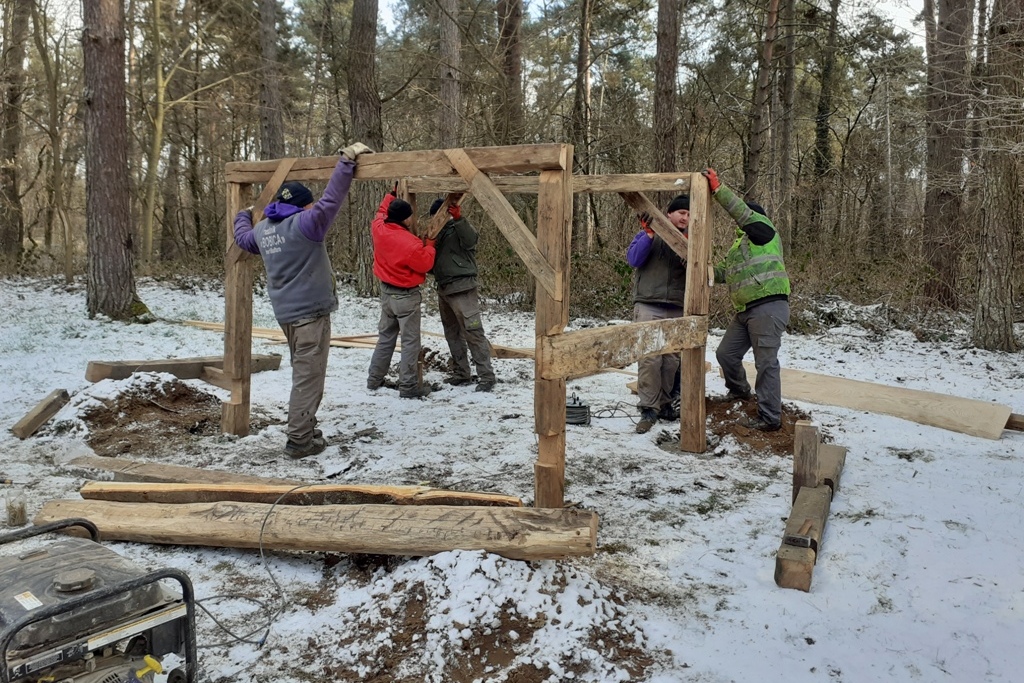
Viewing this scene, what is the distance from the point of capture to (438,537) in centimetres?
375

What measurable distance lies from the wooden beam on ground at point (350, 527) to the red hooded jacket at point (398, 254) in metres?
3.98

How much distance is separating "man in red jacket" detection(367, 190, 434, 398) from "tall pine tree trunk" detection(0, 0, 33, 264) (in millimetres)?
11109

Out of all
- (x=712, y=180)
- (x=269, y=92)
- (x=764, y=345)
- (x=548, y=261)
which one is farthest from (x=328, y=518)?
(x=269, y=92)

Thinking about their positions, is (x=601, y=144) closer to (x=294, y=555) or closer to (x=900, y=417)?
(x=900, y=417)

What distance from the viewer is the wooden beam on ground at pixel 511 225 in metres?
4.28

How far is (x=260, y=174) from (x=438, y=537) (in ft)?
12.3

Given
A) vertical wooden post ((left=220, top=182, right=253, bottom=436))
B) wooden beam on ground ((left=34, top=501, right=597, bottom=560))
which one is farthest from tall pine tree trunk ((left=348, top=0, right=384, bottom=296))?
wooden beam on ground ((left=34, top=501, right=597, bottom=560))

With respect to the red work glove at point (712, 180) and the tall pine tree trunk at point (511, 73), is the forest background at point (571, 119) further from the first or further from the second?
the red work glove at point (712, 180)

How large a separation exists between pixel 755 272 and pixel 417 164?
3141mm

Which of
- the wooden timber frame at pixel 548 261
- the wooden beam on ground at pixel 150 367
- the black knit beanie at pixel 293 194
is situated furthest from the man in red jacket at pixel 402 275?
the black knit beanie at pixel 293 194

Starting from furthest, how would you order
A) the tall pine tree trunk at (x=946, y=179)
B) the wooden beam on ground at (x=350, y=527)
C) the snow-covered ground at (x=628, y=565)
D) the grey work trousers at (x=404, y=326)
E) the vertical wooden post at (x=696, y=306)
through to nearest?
the tall pine tree trunk at (x=946, y=179) < the grey work trousers at (x=404, y=326) < the vertical wooden post at (x=696, y=306) < the wooden beam on ground at (x=350, y=527) < the snow-covered ground at (x=628, y=565)

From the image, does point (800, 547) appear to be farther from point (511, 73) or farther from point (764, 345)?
point (511, 73)

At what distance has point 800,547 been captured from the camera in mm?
3947

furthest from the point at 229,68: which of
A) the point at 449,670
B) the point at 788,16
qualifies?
the point at 449,670
